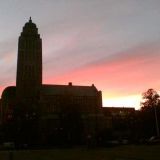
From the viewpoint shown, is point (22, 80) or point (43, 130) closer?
point (43, 130)

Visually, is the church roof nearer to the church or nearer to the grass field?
the church

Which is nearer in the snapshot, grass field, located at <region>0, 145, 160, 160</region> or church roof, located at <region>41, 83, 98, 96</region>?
grass field, located at <region>0, 145, 160, 160</region>

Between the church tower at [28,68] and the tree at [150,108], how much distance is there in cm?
4502

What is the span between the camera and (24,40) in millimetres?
139250

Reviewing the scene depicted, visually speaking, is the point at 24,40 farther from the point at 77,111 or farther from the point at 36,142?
the point at 36,142

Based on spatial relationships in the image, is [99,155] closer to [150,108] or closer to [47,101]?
[150,108]

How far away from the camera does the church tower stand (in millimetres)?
132875

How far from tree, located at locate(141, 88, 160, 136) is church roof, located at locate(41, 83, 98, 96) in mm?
41238

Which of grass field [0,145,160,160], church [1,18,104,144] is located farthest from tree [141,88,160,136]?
grass field [0,145,160,160]

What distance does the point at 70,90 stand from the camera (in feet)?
498

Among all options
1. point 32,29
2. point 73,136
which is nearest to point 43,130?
point 73,136

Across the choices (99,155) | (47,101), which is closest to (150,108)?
(47,101)

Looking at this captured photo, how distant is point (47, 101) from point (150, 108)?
50526 millimetres

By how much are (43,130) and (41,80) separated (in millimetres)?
25489
